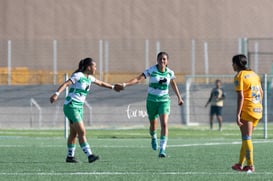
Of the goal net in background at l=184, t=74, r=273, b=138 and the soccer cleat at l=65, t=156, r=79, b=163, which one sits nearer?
the soccer cleat at l=65, t=156, r=79, b=163

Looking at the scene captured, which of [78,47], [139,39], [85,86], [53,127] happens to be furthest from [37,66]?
[85,86]

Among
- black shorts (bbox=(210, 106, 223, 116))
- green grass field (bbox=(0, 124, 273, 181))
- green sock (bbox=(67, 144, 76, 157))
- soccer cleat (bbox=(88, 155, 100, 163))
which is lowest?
green grass field (bbox=(0, 124, 273, 181))

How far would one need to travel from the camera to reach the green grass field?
14.8 meters

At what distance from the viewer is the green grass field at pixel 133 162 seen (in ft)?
48.4

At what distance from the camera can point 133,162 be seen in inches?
695

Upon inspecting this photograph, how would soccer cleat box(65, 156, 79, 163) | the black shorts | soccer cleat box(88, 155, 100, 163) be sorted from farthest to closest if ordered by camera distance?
the black shorts < soccer cleat box(65, 156, 79, 163) < soccer cleat box(88, 155, 100, 163)

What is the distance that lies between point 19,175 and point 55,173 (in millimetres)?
616

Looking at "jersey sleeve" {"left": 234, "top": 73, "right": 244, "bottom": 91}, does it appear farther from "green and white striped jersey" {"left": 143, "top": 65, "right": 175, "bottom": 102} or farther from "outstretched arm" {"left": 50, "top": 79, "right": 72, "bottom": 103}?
Answer: "green and white striped jersey" {"left": 143, "top": 65, "right": 175, "bottom": 102}

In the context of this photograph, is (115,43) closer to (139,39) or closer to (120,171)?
(139,39)

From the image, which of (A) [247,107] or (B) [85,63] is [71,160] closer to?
(B) [85,63]

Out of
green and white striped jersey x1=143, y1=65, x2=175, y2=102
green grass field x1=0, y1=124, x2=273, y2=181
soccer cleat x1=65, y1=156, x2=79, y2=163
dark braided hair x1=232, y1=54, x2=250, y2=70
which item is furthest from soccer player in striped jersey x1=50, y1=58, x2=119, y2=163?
dark braided hair x1=232, y1=54, x2=250, y2=70

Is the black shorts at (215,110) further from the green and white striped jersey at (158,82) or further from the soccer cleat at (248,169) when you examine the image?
the soccer cleat at (248,169)

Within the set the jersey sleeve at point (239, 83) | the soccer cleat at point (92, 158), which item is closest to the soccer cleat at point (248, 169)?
the jersey sleeve at point (239, 83)

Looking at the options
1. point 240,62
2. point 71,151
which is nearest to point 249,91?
point 240,62
